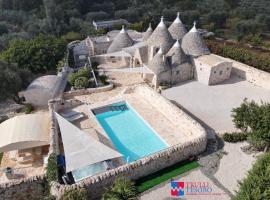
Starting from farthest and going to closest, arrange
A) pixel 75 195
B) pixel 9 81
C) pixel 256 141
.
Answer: pixel 9 81 → pixel 256 141 → pixel 75 195

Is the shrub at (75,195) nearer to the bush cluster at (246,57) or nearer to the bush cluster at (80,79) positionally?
the bush cluster at (80,79)

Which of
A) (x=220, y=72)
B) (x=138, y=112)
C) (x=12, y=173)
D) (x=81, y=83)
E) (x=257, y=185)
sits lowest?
(x=12, y=173)

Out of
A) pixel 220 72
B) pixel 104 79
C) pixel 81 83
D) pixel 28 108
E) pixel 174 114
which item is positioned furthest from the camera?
pixel 104 79

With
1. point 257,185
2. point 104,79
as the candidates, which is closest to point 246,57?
point 104,79

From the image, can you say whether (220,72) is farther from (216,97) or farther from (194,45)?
(194,45)

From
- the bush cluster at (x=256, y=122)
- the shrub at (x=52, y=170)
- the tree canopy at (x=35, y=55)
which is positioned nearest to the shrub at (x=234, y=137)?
the bush cluster at (x=256, y=122)

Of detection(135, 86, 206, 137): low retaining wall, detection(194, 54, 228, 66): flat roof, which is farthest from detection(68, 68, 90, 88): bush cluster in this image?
detection(194, 54, 228, 66): flat roof
